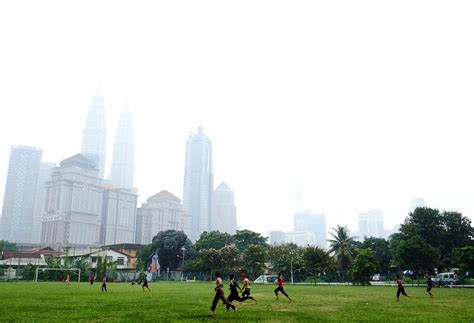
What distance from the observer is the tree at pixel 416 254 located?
6139cm

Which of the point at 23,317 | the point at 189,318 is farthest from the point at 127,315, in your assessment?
the point at 23,317

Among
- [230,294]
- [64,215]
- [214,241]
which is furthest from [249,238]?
[64,215]

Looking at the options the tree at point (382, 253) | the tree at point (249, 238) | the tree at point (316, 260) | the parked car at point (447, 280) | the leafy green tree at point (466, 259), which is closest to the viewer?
the leafy green tree at point (466, 259)

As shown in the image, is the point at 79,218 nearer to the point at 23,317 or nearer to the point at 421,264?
the point at 421,264

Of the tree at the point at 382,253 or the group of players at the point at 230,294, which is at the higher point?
the tree at the point at 382,253

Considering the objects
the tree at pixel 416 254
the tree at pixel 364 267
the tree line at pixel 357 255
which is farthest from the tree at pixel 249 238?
the tree at pixel 416 254

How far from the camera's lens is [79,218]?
649 feet

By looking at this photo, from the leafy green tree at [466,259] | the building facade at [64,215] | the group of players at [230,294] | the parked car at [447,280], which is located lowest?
the parked car at [447,280]

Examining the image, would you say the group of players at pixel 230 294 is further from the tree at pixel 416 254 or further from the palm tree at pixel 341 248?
the palm tree at pixel 341 248

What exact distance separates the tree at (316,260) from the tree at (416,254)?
12.1 metres

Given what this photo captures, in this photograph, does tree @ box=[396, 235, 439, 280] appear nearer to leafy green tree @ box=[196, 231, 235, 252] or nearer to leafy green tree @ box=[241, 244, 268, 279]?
leafy green tree @ box=[241, 244, 268, 279]

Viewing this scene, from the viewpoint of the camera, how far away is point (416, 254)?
61.7 metres

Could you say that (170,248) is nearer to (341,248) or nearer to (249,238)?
(249,238)

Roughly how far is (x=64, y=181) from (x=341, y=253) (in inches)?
6208
